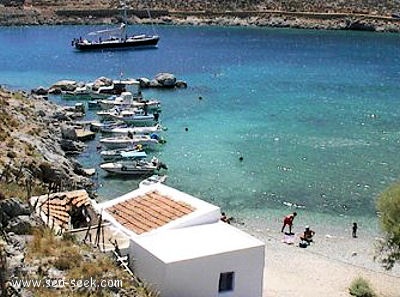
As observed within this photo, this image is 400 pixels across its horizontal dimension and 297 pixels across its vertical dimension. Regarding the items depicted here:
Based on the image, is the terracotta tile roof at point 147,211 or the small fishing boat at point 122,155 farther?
the small fishing boat at point 122,155

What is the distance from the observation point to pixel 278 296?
2719cm

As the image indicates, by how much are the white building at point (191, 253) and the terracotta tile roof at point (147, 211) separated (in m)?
0.03

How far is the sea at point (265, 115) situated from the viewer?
4285 centimetres

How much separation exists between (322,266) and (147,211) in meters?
9.55

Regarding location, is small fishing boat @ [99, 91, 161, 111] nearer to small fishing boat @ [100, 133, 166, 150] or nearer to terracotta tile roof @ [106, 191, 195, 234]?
small fishing boat @ [100, 133, 166, 150]

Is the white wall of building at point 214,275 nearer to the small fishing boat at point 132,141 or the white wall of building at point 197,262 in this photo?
the white wall of building at point 197,262

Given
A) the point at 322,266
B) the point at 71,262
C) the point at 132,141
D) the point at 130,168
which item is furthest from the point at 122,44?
the point at 71,262

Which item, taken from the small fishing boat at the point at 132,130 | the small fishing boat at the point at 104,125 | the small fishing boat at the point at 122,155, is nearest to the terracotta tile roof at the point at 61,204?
the small fishing boat at the point at 122,155

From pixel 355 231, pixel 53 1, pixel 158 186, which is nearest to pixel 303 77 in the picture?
pixel 355 231

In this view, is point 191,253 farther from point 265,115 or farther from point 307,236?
point 265,115

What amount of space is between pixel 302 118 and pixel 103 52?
64547 millimetres

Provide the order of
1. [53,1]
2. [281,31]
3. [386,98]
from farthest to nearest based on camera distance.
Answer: [53,1]
[281,31]
[386,98]

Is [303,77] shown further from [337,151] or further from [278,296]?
[278,296]

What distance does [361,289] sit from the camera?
27.9 m
